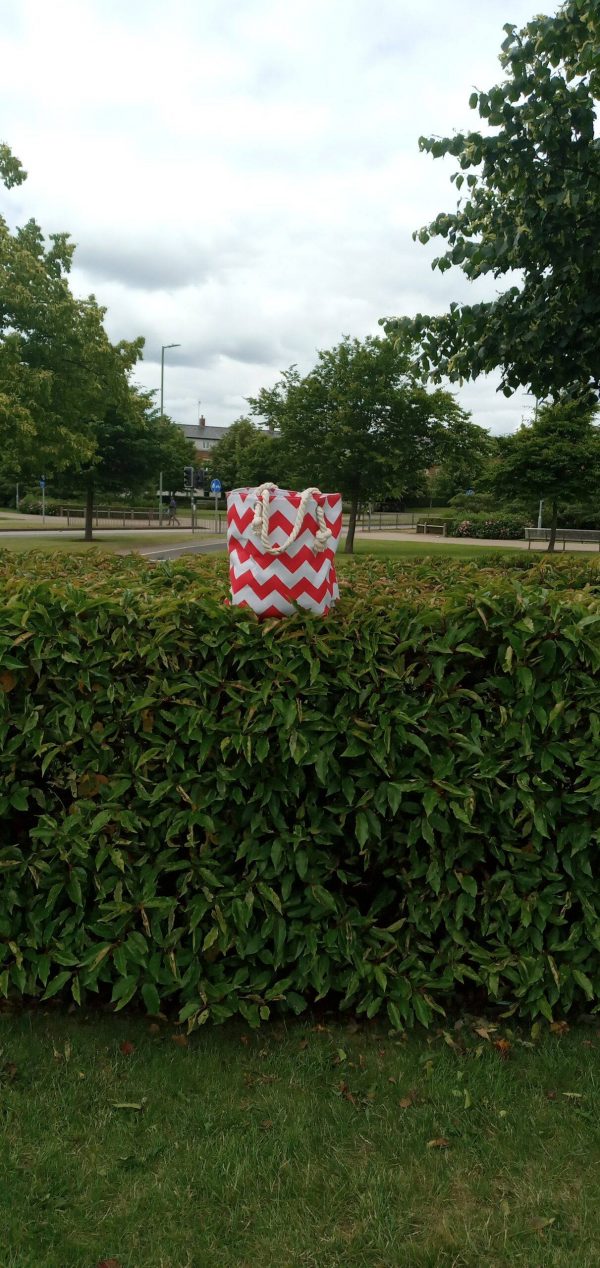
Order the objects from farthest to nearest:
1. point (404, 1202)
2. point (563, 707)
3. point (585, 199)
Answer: point (585, 199), point (563, 707), point (404, 1202)

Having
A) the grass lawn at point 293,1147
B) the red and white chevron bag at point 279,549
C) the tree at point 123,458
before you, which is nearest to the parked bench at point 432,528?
the tree at point 123,458

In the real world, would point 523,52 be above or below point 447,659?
above

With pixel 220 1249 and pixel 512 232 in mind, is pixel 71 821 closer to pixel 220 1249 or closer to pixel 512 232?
pixel 220 1249

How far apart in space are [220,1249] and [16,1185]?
577mm

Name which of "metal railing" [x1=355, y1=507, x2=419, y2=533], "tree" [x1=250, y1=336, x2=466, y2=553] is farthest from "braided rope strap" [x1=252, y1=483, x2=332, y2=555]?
"metal railing" [x1=355, y1=507, x2=419, y2=533]

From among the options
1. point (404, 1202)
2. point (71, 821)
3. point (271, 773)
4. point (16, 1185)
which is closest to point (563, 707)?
point (271, 773)

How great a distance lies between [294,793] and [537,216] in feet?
25.6

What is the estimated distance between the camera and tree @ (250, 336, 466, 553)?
92.0 ft

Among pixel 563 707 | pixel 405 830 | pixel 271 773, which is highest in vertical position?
pixel 563 707

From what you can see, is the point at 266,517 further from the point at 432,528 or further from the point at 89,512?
the point at 432,528

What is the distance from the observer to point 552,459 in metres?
30.9

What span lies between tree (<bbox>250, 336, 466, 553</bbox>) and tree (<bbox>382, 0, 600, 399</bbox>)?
18.4 m

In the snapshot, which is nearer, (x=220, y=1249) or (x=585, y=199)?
(x=220, y=1249)

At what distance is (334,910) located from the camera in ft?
9.11
